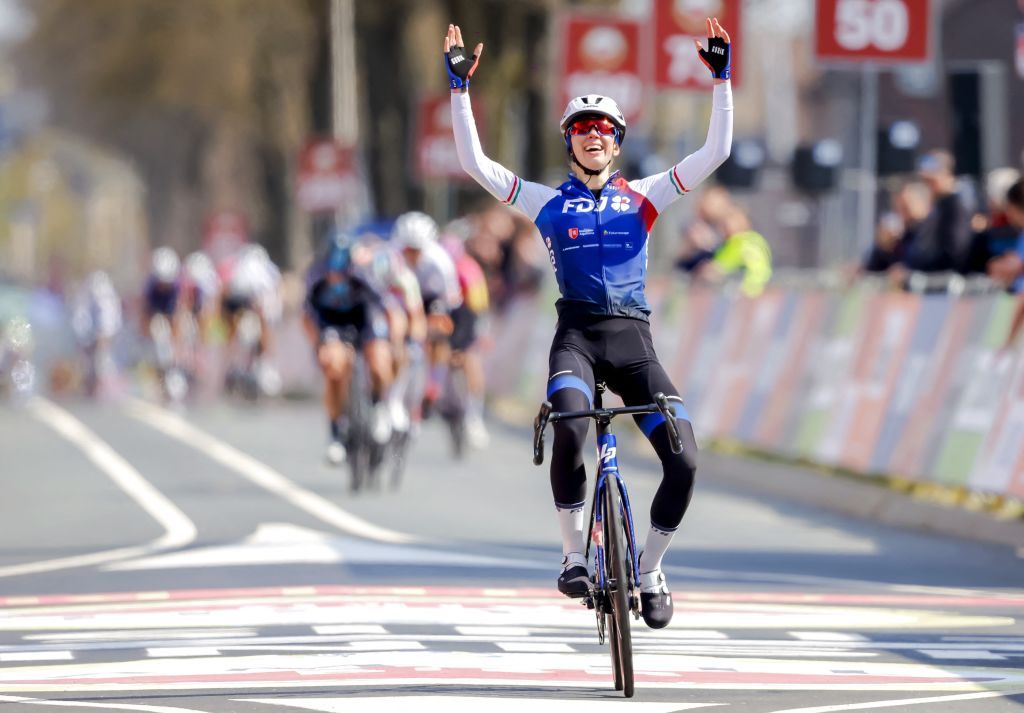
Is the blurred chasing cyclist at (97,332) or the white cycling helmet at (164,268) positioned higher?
the white cycling helmet at (164,268)

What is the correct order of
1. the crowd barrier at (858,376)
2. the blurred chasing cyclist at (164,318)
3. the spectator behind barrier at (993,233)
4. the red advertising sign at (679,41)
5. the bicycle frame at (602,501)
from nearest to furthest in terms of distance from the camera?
the bicycle frame at (602,501), the crowd barrier at (858,376), the spectator behind barrier at (993,233), the red advertising sign at (679,41), the blurred chasing cyclist at (164,318)

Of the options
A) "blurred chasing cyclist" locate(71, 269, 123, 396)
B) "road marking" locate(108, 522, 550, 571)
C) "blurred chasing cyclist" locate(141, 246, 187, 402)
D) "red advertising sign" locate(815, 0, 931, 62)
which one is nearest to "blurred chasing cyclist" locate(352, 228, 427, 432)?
"red advertising sign" locate(815, 0, 931, 62)

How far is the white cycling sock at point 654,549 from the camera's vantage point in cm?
943

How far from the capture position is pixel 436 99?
38.0m

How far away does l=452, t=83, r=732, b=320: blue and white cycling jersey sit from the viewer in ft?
31.6

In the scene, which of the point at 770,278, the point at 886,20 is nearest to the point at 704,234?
the point at 770,278

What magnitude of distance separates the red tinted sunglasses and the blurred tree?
38.7 meters

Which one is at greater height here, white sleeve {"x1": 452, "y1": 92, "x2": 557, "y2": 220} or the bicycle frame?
white sleeve {"x1": 452, "y1": 92, "x2": 557, "y2": 220}

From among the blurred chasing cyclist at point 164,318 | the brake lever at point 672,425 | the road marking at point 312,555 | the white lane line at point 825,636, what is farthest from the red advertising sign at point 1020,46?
the blurred chasing cyclist at point 164,318

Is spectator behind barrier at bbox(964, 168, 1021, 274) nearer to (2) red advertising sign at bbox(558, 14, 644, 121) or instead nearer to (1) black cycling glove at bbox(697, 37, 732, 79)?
(1) black cycling glove at bbox(697, 37, 732, 79)

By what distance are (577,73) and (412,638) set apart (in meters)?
17.7

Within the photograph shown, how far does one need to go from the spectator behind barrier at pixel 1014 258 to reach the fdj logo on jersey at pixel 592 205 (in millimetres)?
5999

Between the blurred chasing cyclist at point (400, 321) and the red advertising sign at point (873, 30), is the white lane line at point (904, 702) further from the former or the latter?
the red advertising sign at point (873, 30)

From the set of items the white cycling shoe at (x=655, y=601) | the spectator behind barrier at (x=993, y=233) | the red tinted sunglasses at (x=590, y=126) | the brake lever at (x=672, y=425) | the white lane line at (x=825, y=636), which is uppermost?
the red tinted sunglasses at (x=590, y=126)
